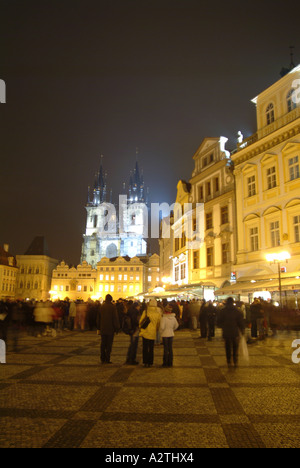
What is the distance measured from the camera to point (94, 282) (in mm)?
99625

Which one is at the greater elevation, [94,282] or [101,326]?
→ [94,282]

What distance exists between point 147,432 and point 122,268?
309ft

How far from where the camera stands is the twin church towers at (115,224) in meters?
121

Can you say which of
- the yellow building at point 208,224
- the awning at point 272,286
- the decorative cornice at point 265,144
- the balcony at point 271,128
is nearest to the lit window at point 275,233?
the yellow building at point 208,224

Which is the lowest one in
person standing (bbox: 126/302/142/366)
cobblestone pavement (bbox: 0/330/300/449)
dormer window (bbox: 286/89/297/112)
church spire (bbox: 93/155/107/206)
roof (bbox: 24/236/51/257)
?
cobblestone pavement (bbox: 0/330/300/449)

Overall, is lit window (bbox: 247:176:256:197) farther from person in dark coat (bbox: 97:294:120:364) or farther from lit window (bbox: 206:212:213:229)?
person in dark coat (bbox: 97:294:120:364)

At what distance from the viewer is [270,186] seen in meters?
24.9

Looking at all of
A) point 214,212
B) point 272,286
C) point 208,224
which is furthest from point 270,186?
point 272,286

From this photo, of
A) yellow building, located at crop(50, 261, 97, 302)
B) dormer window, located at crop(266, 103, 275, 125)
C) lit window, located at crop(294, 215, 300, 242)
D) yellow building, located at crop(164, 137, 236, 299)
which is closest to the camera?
lit window, located at crop(294, 215, 300, 242)

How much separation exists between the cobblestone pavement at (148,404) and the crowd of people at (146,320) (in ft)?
2.37

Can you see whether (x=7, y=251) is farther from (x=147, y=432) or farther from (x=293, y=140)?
(x=147, y=432)

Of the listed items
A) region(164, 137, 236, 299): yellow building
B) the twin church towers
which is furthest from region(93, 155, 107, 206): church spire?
region(164, 137, 236, 299): yellow building

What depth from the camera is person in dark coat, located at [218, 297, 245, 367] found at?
9.22 meters

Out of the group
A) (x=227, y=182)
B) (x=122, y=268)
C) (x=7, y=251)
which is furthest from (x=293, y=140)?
(x=7, y=251)
